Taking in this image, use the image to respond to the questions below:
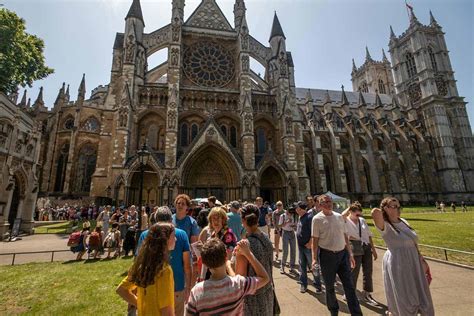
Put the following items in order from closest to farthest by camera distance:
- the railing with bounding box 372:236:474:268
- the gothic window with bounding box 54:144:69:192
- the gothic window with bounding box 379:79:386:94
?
the railing with bounding box 372:236:474:268 → the gothic window with bounding box 54:144:69:192 → the gothic window with bounding box 379:79:386:94

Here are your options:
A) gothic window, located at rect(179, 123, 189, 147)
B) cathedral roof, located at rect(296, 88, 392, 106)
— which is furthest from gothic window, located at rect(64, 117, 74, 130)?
cathedral roof, located at rect(296, 88, 392, 106)

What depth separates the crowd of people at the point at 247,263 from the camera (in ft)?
6.62

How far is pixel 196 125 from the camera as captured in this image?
74.9 feet

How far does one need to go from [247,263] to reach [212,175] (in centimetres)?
1971

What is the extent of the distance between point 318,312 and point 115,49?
27.3 m

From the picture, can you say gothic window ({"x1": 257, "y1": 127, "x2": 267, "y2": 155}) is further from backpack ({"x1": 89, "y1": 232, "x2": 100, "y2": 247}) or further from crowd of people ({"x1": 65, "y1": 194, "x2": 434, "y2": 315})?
crowd of people ({"x1": 65, "y1": 194, "x2": 434, "y2": 315})

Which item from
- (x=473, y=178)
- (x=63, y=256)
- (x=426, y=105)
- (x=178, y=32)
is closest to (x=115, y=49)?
(x=178, y=32)

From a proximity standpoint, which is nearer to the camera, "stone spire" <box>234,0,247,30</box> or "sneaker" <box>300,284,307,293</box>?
"sneaker" <box>300,284,307,293</box>

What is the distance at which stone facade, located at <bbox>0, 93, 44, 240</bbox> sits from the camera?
12.0 metres

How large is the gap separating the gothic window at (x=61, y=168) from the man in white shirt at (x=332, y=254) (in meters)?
28.8

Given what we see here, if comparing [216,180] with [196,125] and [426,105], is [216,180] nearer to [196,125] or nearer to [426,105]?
[196,125]

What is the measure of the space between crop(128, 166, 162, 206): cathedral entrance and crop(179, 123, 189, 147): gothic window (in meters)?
3.99

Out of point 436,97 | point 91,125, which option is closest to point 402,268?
point 91,125

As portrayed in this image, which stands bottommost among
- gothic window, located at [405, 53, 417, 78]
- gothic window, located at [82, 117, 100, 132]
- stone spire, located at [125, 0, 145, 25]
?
gothic window, located at [82, 117, 100, 132]
